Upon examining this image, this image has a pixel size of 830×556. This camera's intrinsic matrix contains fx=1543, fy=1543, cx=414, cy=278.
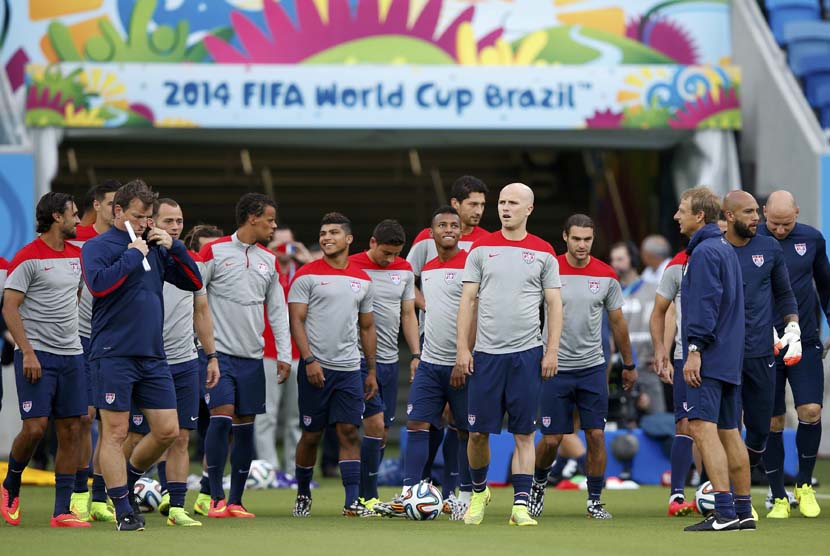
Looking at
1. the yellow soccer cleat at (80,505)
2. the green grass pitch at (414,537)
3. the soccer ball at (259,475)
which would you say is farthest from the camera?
the soccer ball at (259,475)

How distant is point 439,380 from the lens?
10.8 m

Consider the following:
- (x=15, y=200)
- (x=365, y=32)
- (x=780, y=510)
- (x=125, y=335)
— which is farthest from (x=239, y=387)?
(x=365, y=32)

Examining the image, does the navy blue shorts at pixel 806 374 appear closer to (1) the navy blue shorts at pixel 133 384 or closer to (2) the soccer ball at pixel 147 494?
(1) the navy blue shorts at pixel 133 384

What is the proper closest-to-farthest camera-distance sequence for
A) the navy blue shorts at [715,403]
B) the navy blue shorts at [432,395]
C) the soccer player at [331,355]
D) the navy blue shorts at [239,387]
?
the navy blue shorts at [715,403], the navy blue shorts at [239,387], the navy blue shorts at [432,395], the soccer player at [331,355]

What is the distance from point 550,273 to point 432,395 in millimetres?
1441

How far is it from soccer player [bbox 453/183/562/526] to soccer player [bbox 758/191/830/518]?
2.01 m

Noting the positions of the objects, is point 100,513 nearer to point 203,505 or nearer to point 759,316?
point 203,505

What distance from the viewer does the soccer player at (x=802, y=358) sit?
1089cm

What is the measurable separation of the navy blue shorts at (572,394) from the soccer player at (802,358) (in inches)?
48.9

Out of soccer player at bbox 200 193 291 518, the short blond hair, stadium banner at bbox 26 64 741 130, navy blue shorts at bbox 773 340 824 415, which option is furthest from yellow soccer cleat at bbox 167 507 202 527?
stadium banner at bbox 26 64 741 130

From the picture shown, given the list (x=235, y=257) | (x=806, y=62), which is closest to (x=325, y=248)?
(x=235, y=257)

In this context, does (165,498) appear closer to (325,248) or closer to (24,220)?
(325,248)

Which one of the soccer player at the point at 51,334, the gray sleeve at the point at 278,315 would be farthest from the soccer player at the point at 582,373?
the soccer player at the point at 51,334

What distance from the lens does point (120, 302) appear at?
30.1 ft
